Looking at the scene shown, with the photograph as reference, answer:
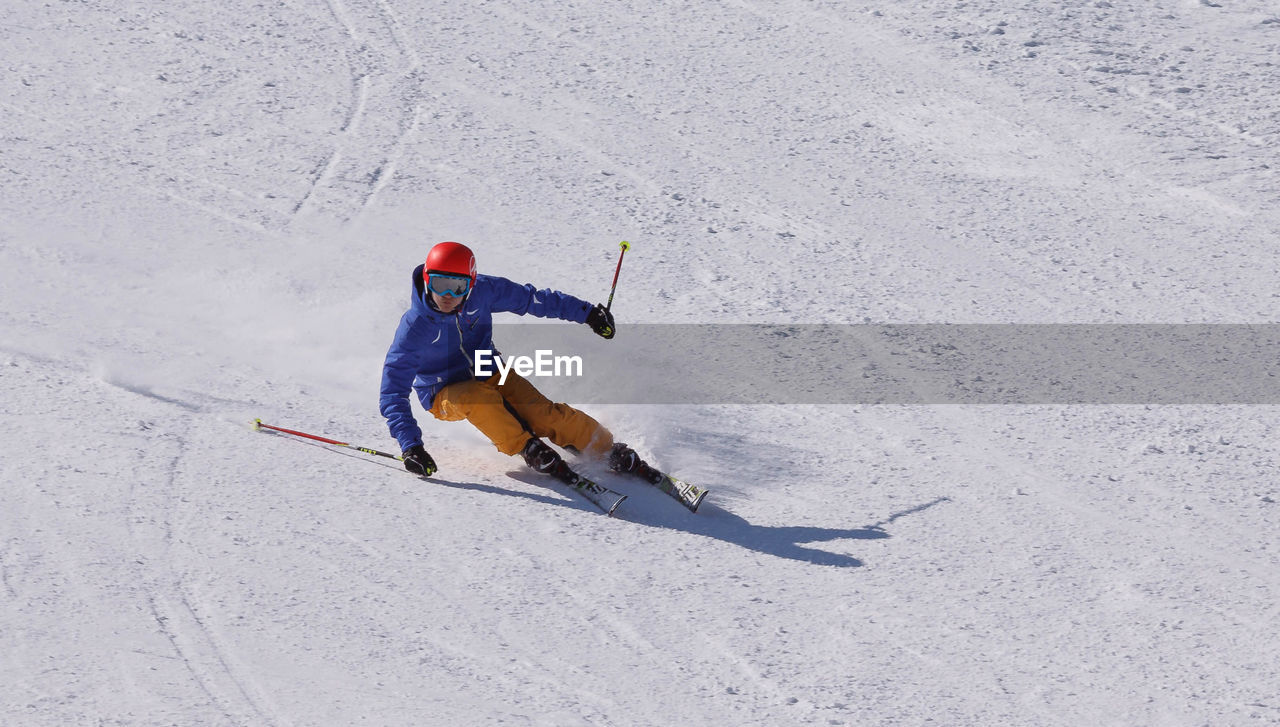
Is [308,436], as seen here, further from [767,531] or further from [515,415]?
[767,531]

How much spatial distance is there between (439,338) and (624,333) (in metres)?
1.98

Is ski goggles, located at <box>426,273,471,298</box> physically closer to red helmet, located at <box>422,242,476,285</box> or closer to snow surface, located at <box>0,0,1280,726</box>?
red helmet, located at <box>422,242,476,285</box>

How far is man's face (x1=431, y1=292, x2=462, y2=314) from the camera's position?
6.50 m

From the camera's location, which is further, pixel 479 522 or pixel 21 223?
pixel 21 223

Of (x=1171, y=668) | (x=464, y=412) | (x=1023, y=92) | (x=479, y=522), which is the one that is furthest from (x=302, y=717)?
(x=1023, y=92)

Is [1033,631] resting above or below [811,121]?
below

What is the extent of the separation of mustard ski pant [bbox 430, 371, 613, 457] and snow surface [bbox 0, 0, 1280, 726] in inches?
9.7

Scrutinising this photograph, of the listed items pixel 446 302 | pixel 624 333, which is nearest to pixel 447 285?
pixel 446 302

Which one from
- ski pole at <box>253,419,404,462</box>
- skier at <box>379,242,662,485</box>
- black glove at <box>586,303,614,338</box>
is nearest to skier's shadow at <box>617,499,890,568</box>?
skier at <box>379,242,662,485</box>

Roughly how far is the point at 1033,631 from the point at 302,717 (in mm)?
2764

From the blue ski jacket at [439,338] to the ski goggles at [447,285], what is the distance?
3.9 inches

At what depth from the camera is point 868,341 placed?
27.3ft

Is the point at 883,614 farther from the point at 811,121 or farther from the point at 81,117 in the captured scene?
the point at 81,117

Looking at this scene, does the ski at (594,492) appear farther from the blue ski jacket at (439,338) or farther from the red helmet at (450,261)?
the red helmet at (450,261)
